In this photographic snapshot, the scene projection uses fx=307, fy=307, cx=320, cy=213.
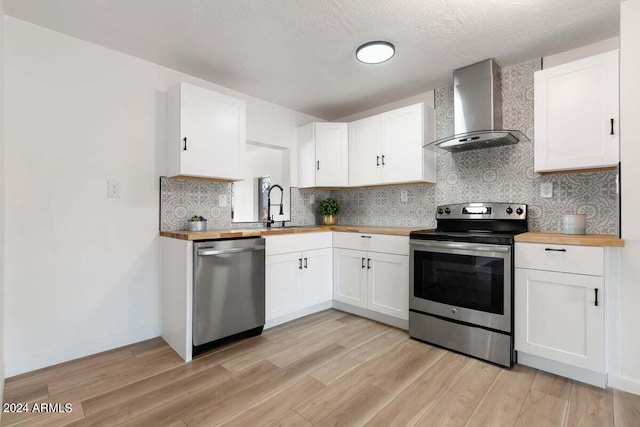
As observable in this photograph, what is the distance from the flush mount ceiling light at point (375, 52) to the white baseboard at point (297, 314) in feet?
7.72

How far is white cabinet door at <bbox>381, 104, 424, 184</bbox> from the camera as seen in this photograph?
2.98 m

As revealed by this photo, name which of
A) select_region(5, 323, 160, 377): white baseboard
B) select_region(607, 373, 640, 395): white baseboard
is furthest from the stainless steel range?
select_region(5, 323, 160, 377): white baseboard

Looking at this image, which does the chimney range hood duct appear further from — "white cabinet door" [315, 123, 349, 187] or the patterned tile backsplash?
"white cabinet door" [315, 123, 349, 187]

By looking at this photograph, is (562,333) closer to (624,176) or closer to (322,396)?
(624,176)

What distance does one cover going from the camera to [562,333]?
6.40 ft

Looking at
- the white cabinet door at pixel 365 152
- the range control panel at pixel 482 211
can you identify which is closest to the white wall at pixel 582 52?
the range control panel at pixel 482 211

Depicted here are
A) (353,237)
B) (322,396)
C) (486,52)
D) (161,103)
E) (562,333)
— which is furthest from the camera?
(353,237)

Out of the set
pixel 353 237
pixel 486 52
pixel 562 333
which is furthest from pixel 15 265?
pixel 486 52

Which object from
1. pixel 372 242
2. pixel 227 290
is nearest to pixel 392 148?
pixel 372 242

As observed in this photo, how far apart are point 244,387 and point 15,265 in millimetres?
1691

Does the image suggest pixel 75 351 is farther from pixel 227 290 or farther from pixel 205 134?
pixel 205 134

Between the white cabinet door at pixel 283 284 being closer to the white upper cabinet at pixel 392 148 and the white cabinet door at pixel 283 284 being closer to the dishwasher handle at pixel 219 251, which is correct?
the dishwasher handle at pixel 219 251

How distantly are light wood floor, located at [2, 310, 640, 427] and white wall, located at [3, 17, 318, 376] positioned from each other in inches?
9.9

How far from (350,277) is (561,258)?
175 centimetres
